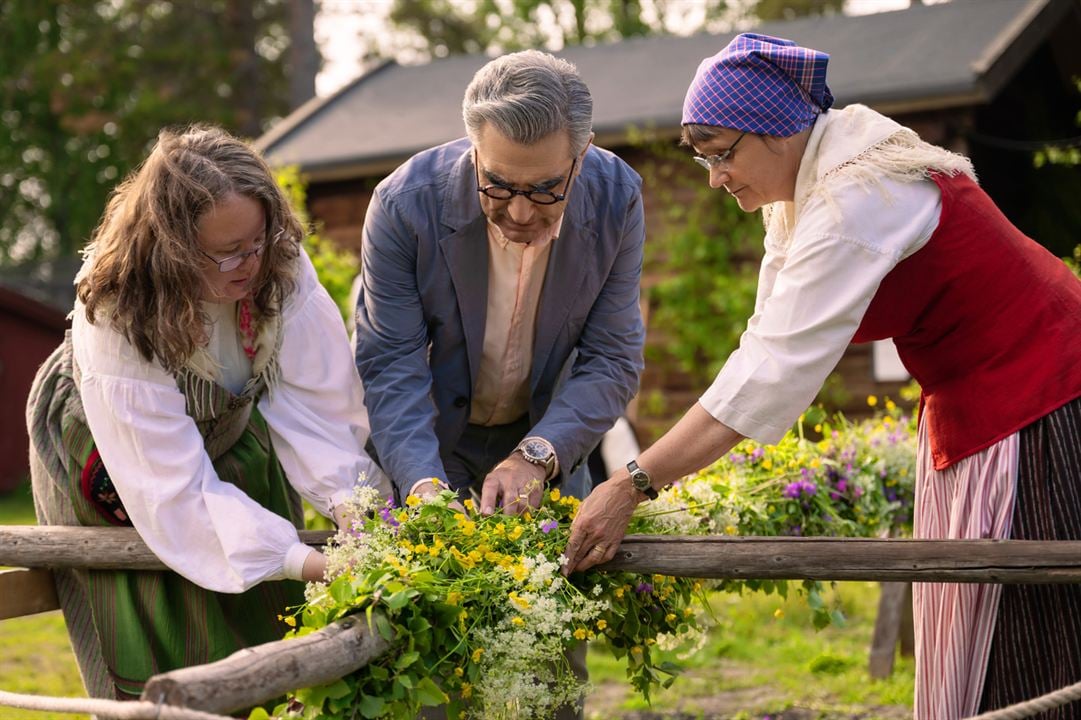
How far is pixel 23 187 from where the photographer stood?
926 inches

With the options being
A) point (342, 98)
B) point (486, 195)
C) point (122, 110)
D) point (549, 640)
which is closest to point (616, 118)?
point (342, 98)

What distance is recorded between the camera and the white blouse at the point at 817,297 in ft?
7.91

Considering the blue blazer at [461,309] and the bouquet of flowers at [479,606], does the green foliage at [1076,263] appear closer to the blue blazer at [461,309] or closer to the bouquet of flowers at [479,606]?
the bouquet of flowers at [479,606]

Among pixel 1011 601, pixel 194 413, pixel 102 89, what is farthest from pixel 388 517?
pixel 102 89

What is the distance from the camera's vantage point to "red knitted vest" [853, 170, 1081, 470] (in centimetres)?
248

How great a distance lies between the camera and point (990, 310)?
250 cm

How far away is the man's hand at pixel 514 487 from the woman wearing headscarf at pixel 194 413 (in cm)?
31

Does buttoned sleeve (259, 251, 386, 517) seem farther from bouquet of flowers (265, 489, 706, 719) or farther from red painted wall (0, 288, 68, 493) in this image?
red painted wall (0, 288, 68, 493)

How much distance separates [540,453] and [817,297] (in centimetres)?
91

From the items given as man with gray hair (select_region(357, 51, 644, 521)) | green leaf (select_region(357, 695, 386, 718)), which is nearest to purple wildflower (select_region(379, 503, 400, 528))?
man with gray hair (select_region(357, 51, 644, 521))

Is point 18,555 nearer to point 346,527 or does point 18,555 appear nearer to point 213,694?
point 346,527

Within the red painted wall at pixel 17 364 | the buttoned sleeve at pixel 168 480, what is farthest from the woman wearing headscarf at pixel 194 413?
the red painted wall at pixel 17 364

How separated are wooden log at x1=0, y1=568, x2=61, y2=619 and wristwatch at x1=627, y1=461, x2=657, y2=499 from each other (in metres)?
1.84

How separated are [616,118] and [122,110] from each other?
1394cm
